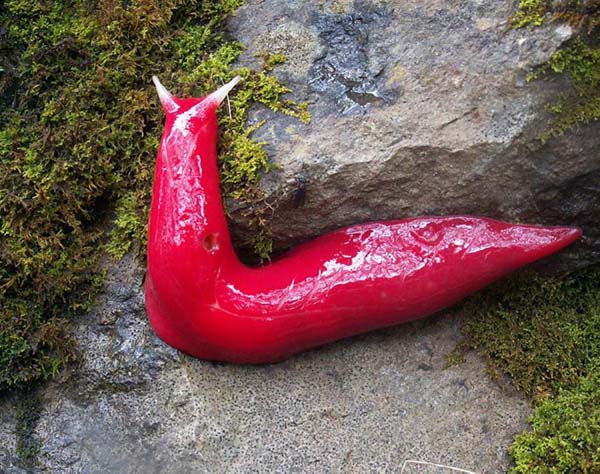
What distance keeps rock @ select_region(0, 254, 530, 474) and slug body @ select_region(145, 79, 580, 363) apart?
177mm

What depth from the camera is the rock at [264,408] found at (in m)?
3.14

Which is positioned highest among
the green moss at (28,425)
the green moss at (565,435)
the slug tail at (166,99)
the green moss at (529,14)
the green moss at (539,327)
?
the slug tail at (166,99)

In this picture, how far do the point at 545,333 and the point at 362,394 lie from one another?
799 mm

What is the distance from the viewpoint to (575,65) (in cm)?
291

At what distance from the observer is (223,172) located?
3129 mm

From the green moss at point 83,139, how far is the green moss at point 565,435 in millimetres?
1290

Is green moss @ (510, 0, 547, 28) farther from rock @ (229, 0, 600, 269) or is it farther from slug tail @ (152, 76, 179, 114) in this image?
slug tail @ (152, 76, 179, 114)

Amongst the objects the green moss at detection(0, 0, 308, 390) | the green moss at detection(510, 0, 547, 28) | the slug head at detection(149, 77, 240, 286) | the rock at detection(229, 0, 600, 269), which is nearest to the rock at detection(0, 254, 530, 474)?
the green moss at detection(0, 0, 308, 390)

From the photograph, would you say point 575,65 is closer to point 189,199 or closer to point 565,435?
point 565,435

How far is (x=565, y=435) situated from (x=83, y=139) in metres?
2.28

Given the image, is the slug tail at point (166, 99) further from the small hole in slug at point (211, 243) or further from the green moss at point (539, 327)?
the green moss at point (539, 327)

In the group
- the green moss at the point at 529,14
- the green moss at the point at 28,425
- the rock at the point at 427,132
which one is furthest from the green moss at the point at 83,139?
the green moss at the point at 529,14

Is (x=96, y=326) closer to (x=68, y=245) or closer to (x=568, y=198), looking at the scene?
(x=68, y=245)

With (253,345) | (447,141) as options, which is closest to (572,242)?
(447,141)
